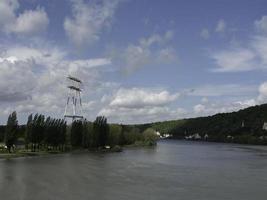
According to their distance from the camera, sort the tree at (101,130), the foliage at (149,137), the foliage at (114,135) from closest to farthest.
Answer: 1. the tree at (101,130)
2. the foliage at (114,135)
3. the foliage at (149,137)

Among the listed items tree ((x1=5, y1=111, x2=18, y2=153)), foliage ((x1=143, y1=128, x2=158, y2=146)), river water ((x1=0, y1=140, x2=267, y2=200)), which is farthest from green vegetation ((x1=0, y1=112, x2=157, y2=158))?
river water ((x1=0, y1=140, x2=267, y2=200))

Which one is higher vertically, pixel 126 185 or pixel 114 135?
pixel 114 135

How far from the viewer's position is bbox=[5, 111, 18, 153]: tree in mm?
96375

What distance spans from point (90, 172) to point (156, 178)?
10.6 m

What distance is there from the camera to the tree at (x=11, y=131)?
9638 centimetres

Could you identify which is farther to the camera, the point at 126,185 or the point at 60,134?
the point at 60,134

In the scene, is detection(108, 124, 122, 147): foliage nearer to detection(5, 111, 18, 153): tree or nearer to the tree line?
the tree line

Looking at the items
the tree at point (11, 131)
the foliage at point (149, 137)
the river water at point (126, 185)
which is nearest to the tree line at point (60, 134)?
the tree at point (11, 131)

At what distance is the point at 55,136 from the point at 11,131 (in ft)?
54.0

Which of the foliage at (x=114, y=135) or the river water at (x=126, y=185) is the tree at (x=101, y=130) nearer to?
the foliage at (x=114, y=135)

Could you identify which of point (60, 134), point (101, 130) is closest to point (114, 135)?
point (101, 130)

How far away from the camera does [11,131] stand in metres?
97.1

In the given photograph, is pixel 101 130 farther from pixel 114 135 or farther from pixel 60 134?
pixel 60 134

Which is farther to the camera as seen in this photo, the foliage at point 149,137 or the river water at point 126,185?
the foliage at point 149,137
